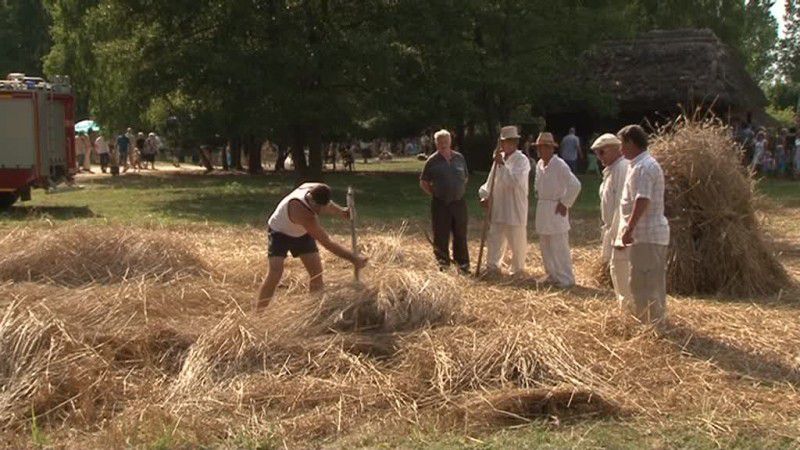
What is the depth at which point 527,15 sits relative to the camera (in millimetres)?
24766

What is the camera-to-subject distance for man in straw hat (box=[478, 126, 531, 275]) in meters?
10.7

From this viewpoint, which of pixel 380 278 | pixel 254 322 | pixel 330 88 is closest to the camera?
pixel 254 322

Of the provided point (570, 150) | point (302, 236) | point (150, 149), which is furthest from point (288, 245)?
point (150, 149)

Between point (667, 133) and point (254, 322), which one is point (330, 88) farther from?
point (254, 322)

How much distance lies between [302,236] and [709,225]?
14.3 feet

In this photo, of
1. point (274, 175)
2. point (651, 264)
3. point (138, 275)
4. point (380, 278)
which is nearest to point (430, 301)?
point (380, 278)

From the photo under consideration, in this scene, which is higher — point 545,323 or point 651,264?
point 651,264

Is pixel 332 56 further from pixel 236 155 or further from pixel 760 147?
pixel 236 155

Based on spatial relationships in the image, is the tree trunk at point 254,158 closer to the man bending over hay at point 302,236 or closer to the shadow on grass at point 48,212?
the shadow on grass at point 48,212

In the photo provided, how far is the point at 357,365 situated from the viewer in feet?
21.2

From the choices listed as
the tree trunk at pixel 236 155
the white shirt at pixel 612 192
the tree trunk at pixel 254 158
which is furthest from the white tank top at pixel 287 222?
the tree trunk at pixel 236 155

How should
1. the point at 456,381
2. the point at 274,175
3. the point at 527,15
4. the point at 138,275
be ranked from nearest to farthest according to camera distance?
the point at 456,381
the point at 138,275
the point at 527,15
the point at 274,175

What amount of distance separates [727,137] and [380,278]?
4642 mm

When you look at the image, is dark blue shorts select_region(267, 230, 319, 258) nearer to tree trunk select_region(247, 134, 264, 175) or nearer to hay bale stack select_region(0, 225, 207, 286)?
hay bale stack select_region(0, 225, 207, 286)
